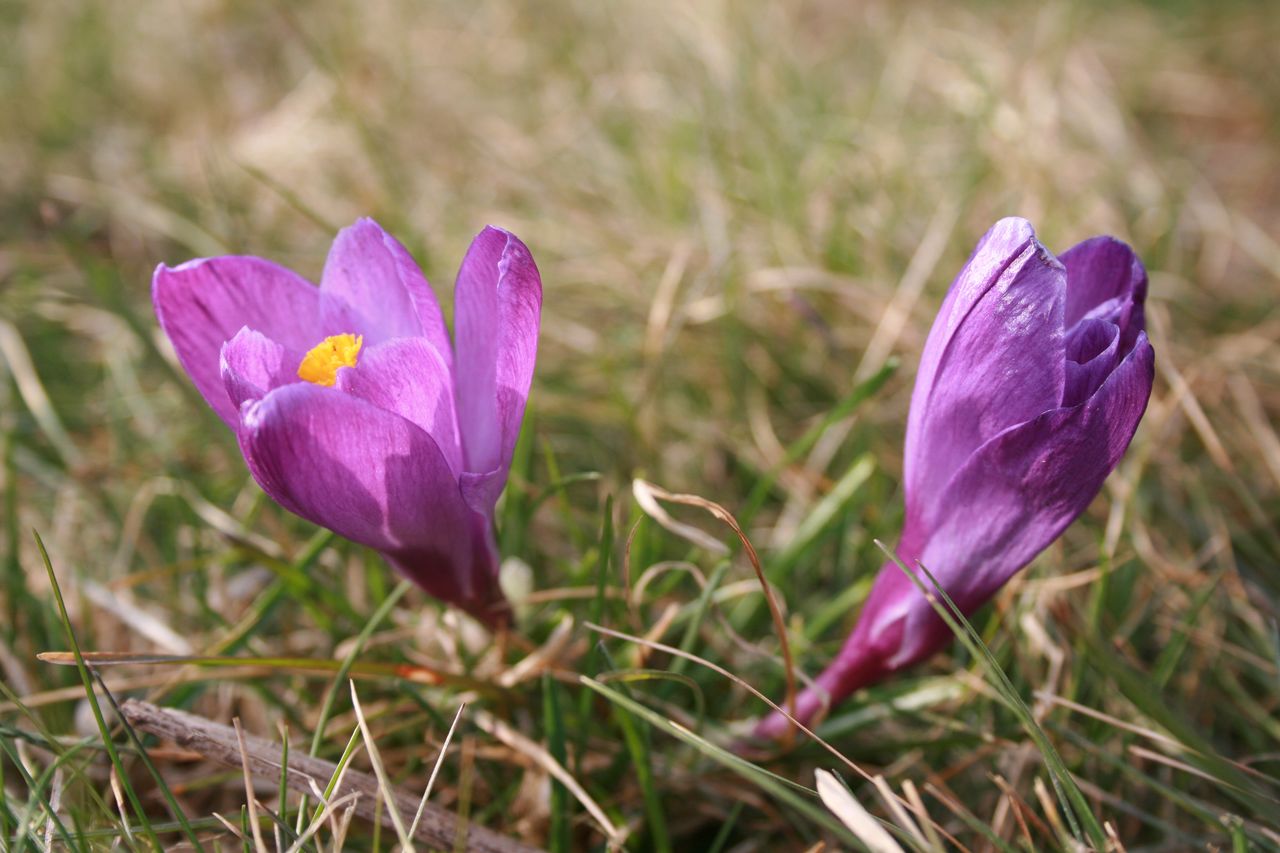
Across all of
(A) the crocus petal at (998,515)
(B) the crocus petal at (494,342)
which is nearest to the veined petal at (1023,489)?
(A) the crocus petal at (998,515)

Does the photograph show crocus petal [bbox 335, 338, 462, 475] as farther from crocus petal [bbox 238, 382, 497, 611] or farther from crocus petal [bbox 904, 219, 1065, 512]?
crocus petal [bbox 904, 219, 1065, 512]

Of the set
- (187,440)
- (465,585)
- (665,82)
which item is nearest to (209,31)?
(665,82)

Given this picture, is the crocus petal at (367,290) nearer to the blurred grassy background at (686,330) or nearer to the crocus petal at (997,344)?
the blurred grassy background at (686,330)

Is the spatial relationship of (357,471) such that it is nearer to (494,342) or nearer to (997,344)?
(494,342)

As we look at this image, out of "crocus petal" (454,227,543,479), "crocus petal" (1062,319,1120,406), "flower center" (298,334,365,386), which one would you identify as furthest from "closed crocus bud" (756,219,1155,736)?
"flower center" (298,334,365,386)

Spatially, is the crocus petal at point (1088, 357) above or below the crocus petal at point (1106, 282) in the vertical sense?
below

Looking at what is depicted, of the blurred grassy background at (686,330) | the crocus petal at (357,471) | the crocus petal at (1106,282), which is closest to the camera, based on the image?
the crocus petal at (357,471)
